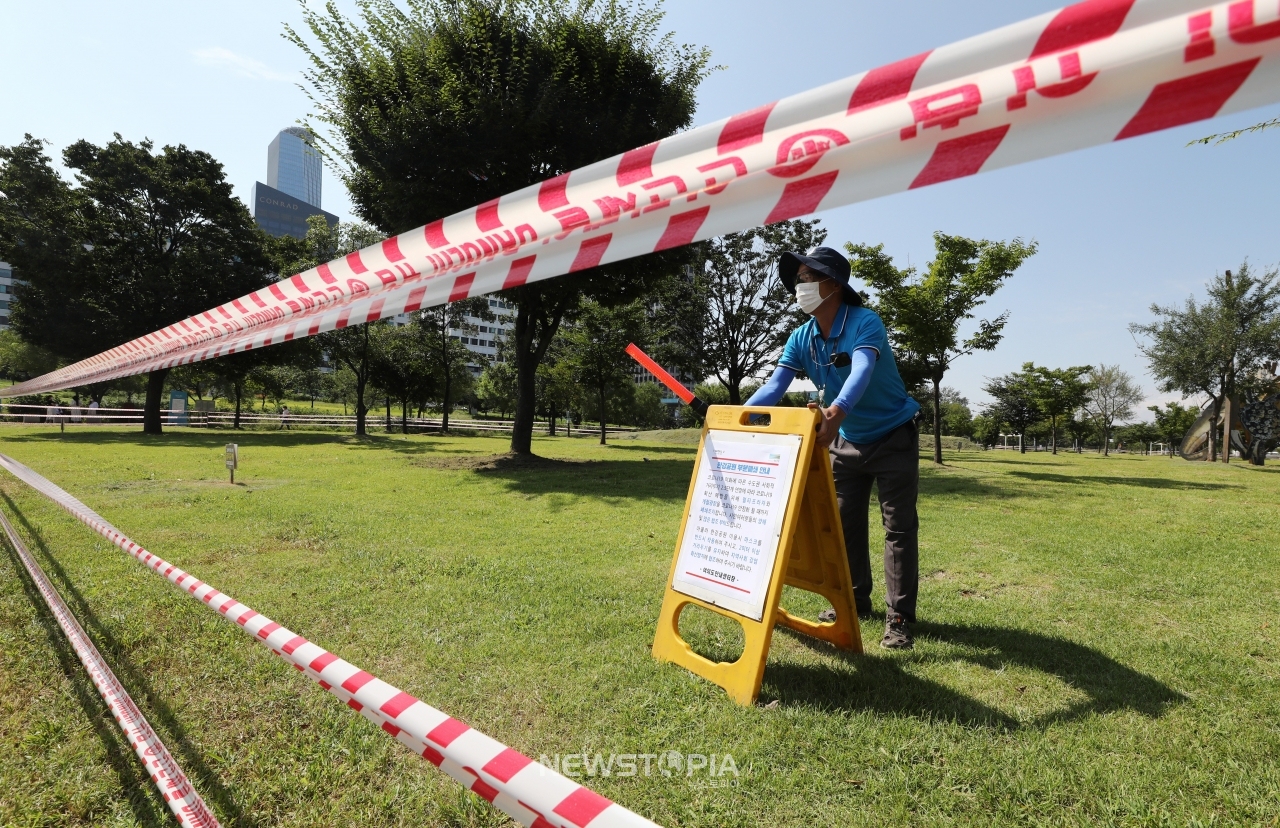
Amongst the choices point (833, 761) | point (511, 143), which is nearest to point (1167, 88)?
point (833, 761)

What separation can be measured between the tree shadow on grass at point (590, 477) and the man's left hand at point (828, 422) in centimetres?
665

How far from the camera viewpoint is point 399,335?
3206 cm

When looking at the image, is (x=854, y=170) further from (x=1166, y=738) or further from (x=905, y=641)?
(x=905, y=641)

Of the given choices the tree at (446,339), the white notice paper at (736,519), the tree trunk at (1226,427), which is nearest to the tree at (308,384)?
the tree at (446,339)

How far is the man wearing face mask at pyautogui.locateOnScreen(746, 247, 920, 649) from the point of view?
3250mm

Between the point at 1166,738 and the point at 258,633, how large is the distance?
3.33 metres

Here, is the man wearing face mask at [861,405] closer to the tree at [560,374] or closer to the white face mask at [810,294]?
the white face mask at [810,294]

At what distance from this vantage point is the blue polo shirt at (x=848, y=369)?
3.28 m

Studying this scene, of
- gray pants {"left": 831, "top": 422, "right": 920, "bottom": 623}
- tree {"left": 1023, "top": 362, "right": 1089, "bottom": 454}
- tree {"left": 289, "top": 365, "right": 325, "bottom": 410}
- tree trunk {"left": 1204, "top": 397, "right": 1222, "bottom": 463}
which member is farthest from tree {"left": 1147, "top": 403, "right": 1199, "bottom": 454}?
tree {"left": 289, "top": 365, "right": 325, "bottom": 410}

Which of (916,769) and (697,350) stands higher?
(697,350)

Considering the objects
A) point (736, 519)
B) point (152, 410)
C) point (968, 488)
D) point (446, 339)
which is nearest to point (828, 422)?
point (736, 519)

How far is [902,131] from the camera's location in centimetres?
84

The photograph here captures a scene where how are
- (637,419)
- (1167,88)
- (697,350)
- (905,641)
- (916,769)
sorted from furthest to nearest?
1. (637,419)
2. (697,350)
3. (905,641)
4. (916,769)
5. (1167,88)

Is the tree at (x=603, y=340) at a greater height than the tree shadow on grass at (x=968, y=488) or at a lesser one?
greater
